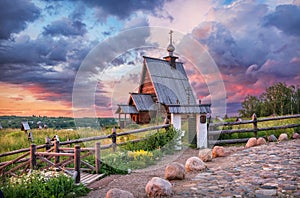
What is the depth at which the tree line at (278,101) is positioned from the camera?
2516 centimetres

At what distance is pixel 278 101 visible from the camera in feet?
85.5

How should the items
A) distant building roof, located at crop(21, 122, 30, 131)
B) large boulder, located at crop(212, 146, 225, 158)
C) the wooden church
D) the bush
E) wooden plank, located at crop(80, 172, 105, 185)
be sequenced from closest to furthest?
1. the bush
2. wooden plank, located at crop(80, 172, 105, 185)
3. large boulder, located at crop(212, 146, 225, 158)
4. distant building roof, located at crop(21, 122, 30, 131)
5. the wooden church

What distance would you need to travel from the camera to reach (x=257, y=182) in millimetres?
6285

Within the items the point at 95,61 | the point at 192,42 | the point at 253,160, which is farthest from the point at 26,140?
the point at 253,160

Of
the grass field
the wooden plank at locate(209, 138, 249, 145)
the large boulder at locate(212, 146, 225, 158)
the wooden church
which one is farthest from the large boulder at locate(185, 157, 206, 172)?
the wooden church

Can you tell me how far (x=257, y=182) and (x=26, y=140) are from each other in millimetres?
11482

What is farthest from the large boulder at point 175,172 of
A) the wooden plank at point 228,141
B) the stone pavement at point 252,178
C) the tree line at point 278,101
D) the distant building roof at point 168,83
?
the tree line at point 278,101

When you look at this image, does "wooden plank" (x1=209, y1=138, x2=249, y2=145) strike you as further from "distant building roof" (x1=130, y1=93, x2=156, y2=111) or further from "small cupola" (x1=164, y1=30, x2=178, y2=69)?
"small cupola" (x1=164, y1=30, x2=178, y2=69)

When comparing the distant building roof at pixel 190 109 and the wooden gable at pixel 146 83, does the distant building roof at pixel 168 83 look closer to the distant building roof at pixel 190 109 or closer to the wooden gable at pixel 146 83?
the wooden gable at pixel 146 83

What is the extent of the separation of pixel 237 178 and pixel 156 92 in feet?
32.3

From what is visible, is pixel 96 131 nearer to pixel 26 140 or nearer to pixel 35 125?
pixel 26 140

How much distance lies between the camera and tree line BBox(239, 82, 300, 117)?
82.5ft

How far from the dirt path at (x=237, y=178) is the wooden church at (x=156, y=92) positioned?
687cm

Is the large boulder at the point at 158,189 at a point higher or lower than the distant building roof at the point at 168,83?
lower
